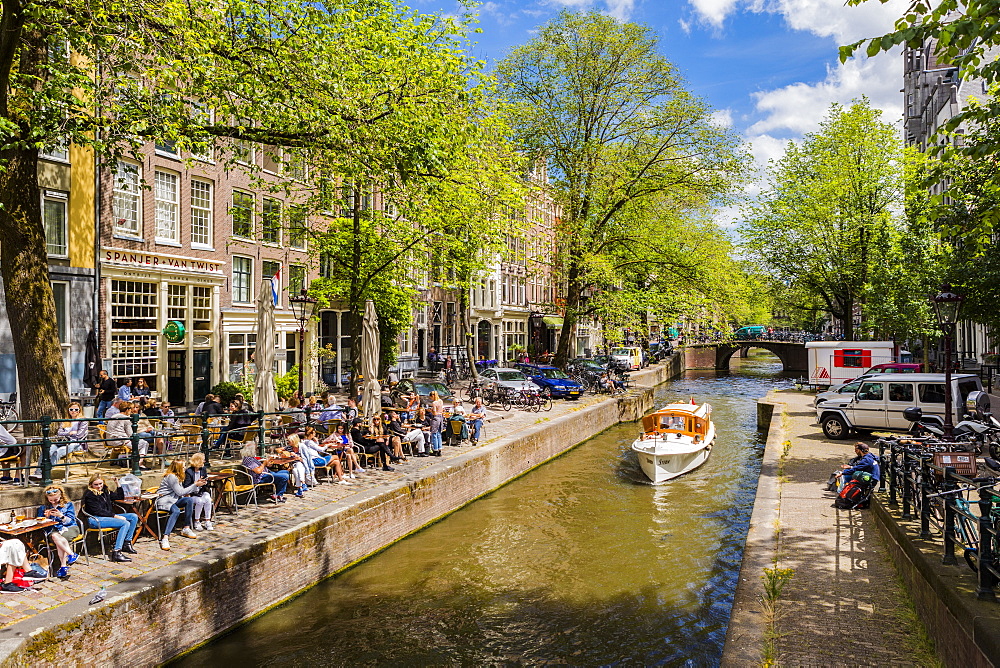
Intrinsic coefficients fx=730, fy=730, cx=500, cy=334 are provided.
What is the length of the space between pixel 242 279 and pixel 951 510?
24.1 metres

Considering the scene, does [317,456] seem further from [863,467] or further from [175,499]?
[863,467]

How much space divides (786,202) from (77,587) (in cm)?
3811

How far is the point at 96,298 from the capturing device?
802 inches

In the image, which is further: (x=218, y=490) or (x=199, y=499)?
(x=218, y=490)

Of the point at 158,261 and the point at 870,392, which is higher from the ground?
the point at 158,261

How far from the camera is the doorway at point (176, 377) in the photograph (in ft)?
77.0

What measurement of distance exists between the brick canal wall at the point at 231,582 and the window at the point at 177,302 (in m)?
11.5

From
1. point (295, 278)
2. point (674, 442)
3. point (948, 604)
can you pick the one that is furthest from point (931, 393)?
point (295, 278)

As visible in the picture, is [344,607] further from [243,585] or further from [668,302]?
[668,302]

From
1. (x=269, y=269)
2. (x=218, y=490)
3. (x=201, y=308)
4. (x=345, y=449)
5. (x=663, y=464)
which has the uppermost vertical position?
(x=269, y=269)

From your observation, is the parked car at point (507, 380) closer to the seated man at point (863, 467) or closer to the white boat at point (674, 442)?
the white boat at point (674, 442)

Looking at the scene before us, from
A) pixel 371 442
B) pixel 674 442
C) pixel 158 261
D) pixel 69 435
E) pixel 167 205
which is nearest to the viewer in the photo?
pixel 69 435

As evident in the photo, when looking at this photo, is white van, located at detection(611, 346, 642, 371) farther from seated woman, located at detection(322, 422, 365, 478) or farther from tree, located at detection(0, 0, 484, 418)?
tree, located at detection(0, 0, 484, 418)

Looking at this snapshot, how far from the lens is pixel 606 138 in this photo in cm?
3356
